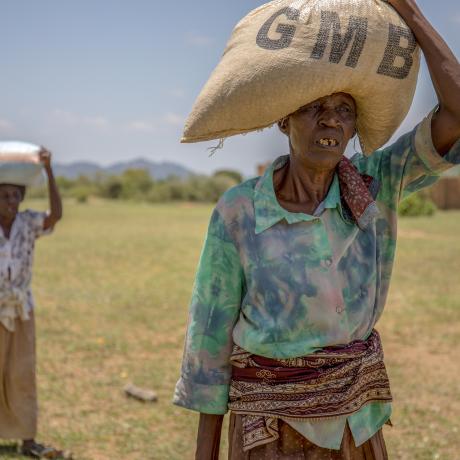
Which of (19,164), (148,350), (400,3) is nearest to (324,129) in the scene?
(400,3)

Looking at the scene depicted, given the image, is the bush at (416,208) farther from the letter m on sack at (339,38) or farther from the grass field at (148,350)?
the letter m on sack at (339,38)

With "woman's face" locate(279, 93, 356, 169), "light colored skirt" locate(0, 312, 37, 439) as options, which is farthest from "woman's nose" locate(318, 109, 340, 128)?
"light colored skirt" locate(0, 312, 37, 439)

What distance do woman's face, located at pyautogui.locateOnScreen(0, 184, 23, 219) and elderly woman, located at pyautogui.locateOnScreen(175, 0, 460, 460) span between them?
2664 millimetres

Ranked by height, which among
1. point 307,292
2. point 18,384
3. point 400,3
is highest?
point 400,3

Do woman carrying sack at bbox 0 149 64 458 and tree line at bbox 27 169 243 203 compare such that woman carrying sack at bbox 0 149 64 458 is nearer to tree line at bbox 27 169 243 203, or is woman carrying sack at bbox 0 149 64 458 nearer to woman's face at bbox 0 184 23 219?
woman's face at bbox 0 184 23 219

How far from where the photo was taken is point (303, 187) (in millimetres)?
2150

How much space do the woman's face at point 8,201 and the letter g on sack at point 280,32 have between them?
286cm

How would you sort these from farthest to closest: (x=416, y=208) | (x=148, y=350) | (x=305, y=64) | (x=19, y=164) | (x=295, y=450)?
1. (x=416, y=208)
2. (x=148, y=350)
3. (x=19, y=164)
4. (x=295, y=450)
5. (x=305, y=64)

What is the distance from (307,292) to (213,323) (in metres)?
0.30

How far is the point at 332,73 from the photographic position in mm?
1959

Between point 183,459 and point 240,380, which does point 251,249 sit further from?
point 183,459

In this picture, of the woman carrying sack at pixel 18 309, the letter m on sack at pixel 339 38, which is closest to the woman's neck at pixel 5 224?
the woman carrying sack at pixel 18 309

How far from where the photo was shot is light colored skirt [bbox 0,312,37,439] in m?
4.63

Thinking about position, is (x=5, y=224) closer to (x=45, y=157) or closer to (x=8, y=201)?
(x=8, y=201)
